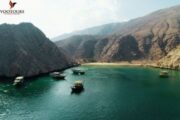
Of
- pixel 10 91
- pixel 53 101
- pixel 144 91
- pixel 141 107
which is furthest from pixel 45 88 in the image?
pixel 141 107

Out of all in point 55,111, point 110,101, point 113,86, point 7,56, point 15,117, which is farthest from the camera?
point 7,56

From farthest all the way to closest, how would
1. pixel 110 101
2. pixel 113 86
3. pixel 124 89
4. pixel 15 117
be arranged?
pixel 113 86 → pixel 124 89 → pixel 110 101 → pixel 15 117

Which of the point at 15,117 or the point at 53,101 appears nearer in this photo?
the point at 15,117

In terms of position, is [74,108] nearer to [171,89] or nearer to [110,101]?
[110,101]

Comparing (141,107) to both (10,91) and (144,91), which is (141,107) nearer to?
(144,91)

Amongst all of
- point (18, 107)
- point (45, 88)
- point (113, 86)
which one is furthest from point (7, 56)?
point (18, 107)

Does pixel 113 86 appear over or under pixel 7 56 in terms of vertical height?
under
